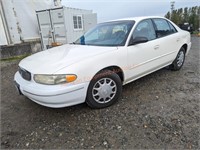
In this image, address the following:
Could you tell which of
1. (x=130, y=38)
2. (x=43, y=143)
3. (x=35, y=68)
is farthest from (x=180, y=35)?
(x=43, y=143)

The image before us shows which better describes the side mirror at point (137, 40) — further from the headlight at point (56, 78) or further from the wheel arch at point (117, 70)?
the headlight at point (56, 78)

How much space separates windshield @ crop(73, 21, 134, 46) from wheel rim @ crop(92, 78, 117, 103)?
72 centimetres

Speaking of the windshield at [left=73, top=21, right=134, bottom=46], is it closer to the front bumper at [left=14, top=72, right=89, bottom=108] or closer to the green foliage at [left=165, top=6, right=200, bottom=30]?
the front bumper at [left=14, top=72, right=89, bottom=108]

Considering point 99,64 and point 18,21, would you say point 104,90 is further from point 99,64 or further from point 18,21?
point 18,21

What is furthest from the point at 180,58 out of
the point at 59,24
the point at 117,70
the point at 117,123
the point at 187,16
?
the point at 187,16

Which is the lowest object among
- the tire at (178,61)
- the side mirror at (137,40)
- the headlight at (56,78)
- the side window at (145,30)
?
the tire at (178,61)

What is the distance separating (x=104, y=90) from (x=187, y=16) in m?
18.1

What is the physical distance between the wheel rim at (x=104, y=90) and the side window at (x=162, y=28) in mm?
1654

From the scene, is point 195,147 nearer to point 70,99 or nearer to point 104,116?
point 104,116

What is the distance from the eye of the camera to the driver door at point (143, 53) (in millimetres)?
2824

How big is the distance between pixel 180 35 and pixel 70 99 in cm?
330

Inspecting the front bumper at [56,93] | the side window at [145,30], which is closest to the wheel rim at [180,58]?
the side window at [145,30]

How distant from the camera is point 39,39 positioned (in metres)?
8.82

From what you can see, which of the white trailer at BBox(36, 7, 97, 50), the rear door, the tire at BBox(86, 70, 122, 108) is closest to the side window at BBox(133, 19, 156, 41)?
the rear door
